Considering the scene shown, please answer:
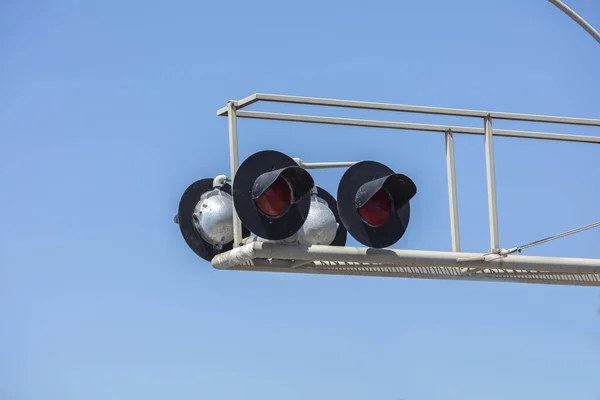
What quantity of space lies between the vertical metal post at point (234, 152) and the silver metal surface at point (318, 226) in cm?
70

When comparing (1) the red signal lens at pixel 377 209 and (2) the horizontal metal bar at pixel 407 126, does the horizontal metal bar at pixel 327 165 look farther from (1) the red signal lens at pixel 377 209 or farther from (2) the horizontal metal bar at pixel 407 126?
(1) the red signal lens at pixel 377 209

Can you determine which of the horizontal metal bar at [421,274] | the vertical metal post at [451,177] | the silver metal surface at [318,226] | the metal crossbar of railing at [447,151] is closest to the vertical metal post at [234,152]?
the metal crossbar of railing at [447,151]

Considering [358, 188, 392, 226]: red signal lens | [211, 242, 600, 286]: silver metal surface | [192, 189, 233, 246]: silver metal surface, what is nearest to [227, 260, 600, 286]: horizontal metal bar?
[211, 242, 600, 286]: silver metal surface

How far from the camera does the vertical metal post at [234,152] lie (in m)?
14.7

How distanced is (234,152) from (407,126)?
219 centimetres

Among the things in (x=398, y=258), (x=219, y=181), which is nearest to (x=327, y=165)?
(x=219, y=181)

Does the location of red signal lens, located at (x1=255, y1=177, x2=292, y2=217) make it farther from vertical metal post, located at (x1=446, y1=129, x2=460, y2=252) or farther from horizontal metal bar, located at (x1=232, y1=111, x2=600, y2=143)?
vertical metal post, located at (x1=446, y1=129, x2=460, y2=252)

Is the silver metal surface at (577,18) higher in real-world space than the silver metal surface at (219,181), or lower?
A: higher

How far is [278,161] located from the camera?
14.6 meters

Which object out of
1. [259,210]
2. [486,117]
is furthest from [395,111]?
[259,210]

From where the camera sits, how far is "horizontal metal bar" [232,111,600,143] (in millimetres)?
15203

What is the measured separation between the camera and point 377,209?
49.5 ft

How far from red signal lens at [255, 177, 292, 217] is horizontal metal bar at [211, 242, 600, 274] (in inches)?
13.3

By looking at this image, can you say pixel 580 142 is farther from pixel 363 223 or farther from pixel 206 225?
pixel 206 225
